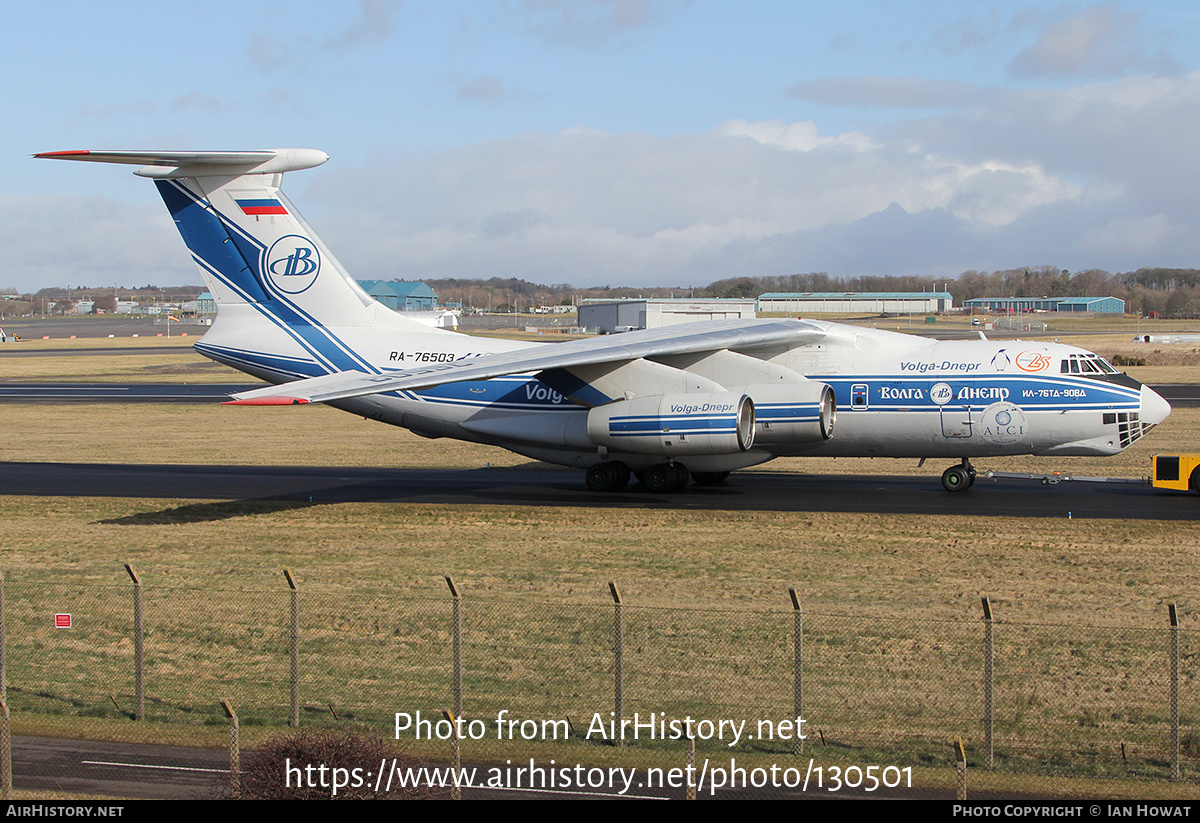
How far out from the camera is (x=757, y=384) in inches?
879

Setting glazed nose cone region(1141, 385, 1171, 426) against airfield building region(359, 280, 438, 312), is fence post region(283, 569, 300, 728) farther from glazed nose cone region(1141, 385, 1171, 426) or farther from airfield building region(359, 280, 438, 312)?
airfield building region(359, 280, 438, 312)

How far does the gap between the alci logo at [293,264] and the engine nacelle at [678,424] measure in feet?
23.7

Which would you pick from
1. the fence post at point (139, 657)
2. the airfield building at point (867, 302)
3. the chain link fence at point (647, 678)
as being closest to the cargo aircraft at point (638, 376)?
the chain link fence at point (647, 678)

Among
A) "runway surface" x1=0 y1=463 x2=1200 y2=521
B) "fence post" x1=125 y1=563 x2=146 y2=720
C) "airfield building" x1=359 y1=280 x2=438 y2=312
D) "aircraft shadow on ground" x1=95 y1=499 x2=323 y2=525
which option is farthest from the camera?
"airfield building" x1=359 y1=280 x2=438 y2=312

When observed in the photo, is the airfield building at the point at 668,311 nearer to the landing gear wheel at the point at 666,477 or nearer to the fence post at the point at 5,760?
the landing gear wheel at the point at 666,477

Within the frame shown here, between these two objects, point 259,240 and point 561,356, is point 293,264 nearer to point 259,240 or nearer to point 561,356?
point 259,240

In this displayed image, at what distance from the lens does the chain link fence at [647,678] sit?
9.49 m

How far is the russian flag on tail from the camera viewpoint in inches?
923

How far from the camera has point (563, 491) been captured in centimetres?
2408

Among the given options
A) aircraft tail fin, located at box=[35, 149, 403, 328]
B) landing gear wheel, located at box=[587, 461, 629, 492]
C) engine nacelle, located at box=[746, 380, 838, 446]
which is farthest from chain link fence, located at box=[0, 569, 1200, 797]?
aircraft tail fin, located at box=[35, 149, 403, 328]

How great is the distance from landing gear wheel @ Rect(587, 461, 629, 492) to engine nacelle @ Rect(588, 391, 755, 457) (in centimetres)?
148

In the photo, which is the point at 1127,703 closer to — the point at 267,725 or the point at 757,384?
the point at 267,725

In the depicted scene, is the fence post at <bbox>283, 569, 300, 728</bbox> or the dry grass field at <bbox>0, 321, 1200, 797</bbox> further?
the dry grass field at <bbox>0, 321, 1200, 797</bbox>
